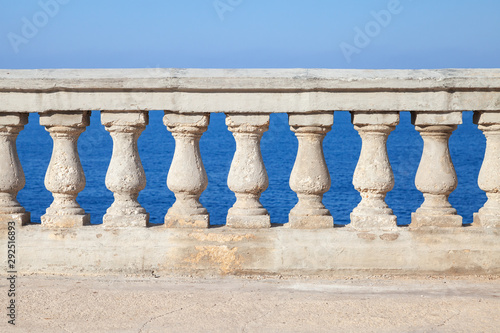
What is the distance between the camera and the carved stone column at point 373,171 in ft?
16.3

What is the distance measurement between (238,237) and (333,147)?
40.7 metres

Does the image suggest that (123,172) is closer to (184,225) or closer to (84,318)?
(184,225)

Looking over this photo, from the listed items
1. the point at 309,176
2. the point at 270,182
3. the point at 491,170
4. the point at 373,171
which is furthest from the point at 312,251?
the point at 270,182

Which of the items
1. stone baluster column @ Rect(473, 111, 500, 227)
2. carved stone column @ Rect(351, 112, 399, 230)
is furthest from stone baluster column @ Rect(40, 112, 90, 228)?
stone baluster column @ Rect(473, 111, 500, 227)

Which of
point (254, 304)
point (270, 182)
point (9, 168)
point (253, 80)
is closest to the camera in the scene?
point (254, 304)

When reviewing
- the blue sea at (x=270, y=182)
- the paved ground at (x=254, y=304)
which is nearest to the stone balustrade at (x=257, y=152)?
the paved ground at (x=254, y=304)

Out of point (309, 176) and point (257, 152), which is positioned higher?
point (257, 152)

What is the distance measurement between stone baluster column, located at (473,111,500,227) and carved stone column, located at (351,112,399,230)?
644mm

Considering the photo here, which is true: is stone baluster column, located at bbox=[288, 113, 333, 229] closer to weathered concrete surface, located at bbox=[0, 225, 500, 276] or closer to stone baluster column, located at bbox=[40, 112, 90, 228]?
weathered concrete surface, located at bbox=[0, 225, 500, 276]

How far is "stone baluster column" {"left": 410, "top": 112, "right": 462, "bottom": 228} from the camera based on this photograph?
4.98 meters

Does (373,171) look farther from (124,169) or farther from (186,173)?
(124,169)

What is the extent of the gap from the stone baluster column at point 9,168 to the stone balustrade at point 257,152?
10 millimetres

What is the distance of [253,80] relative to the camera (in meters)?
4.82

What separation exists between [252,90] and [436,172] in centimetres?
146
